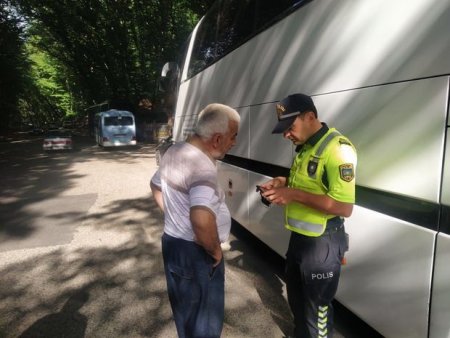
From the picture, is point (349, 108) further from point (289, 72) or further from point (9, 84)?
point (9, 84)

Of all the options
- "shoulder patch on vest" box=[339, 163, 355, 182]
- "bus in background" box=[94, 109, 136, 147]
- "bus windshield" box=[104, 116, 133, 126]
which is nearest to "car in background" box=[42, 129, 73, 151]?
"bus in background" box=[94, 109, 136, 147]

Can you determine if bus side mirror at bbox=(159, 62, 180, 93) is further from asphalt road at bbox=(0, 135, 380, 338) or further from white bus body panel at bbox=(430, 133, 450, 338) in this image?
white bus body panel at bbox=(430, 133, 450, 338)

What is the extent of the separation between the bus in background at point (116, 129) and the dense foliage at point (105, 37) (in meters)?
3.45

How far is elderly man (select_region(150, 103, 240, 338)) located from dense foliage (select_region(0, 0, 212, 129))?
19.8 meters

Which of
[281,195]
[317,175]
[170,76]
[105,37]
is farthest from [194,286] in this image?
[105,37]

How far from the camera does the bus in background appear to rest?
2183 centimetres

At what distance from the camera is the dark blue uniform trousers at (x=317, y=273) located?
77.6 inches

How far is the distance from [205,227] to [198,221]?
0.15 feet

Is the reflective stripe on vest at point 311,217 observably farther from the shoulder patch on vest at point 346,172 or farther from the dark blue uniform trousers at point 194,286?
the dark blue uniform trousers at point 194,286

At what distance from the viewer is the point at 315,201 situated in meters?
1.83

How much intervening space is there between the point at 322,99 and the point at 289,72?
0.61m

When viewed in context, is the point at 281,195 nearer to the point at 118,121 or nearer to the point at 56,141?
the point at 56,141

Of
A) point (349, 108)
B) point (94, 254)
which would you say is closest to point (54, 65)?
point (94, 254)

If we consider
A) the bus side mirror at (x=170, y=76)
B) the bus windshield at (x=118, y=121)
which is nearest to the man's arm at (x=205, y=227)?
the bus side mirror at (x=170, y=76)
